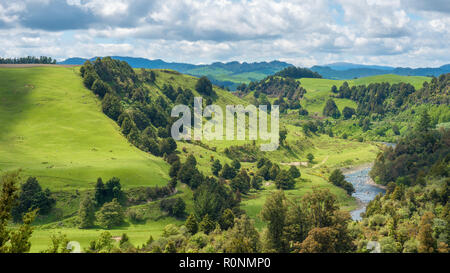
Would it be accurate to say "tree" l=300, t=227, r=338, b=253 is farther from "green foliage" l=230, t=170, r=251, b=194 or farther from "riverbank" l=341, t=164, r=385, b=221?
"green foliage" l=230, t=170, r=251, b=194

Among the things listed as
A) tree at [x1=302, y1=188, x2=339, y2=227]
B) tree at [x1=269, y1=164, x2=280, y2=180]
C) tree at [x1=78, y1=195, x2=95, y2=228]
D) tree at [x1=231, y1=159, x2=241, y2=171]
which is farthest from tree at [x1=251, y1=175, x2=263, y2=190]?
tree at [x1=302, y1=188, x2=339, y2=227]

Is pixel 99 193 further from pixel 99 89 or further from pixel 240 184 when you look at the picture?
pixel 99 89

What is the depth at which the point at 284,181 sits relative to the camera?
397 feet

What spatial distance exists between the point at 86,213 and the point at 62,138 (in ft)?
144

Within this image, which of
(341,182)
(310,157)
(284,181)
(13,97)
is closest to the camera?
(284,181)

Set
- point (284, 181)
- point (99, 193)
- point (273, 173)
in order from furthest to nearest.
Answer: point (273, 173)
point (284, 181)
point (99, 193)

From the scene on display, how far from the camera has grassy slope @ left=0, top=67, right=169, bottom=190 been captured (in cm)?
8656

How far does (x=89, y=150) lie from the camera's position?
345 ft

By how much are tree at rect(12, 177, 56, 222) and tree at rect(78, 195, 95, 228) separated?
6.75m

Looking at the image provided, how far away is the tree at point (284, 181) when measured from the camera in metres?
121

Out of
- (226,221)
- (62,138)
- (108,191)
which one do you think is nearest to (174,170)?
(108,191)
